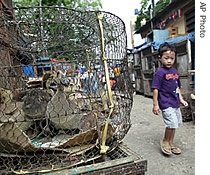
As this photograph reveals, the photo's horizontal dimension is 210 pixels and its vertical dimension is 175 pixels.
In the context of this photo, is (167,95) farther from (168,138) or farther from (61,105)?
(61,105)

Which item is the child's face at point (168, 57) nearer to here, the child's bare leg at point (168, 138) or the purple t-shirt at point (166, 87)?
the purple t-shirt at point (166, 87)

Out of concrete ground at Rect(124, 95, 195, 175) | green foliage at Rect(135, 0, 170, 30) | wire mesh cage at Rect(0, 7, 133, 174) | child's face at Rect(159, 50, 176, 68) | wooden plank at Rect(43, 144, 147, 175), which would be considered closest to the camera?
wooden plank at Rect(43, 144, 147, 175)

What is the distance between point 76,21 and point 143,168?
38.8 inches

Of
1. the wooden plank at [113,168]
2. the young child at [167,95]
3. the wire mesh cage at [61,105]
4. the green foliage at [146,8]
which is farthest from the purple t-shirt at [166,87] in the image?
the green foliage at [146,8]

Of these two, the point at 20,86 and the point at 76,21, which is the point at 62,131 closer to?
the point at 76,21

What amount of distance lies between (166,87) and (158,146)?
76 cm

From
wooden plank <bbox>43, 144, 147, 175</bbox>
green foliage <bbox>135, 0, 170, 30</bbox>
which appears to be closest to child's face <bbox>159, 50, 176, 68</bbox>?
wooden plank <bbox>43, 144, 147, 175</bbox>

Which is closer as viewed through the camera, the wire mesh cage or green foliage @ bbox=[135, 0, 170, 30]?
the wire mesh cage

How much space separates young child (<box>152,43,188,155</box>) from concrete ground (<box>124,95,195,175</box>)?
120mm

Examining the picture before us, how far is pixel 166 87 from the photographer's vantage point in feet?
6.86

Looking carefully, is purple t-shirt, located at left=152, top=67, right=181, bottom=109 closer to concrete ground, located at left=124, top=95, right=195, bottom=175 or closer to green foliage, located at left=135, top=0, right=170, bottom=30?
concrete ground, located at left=124, top=95, right=195, bottom=175

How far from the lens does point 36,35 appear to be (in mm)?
1842

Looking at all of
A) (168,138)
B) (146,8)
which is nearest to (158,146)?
(168,138)

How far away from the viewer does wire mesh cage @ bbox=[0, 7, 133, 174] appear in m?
1.01
